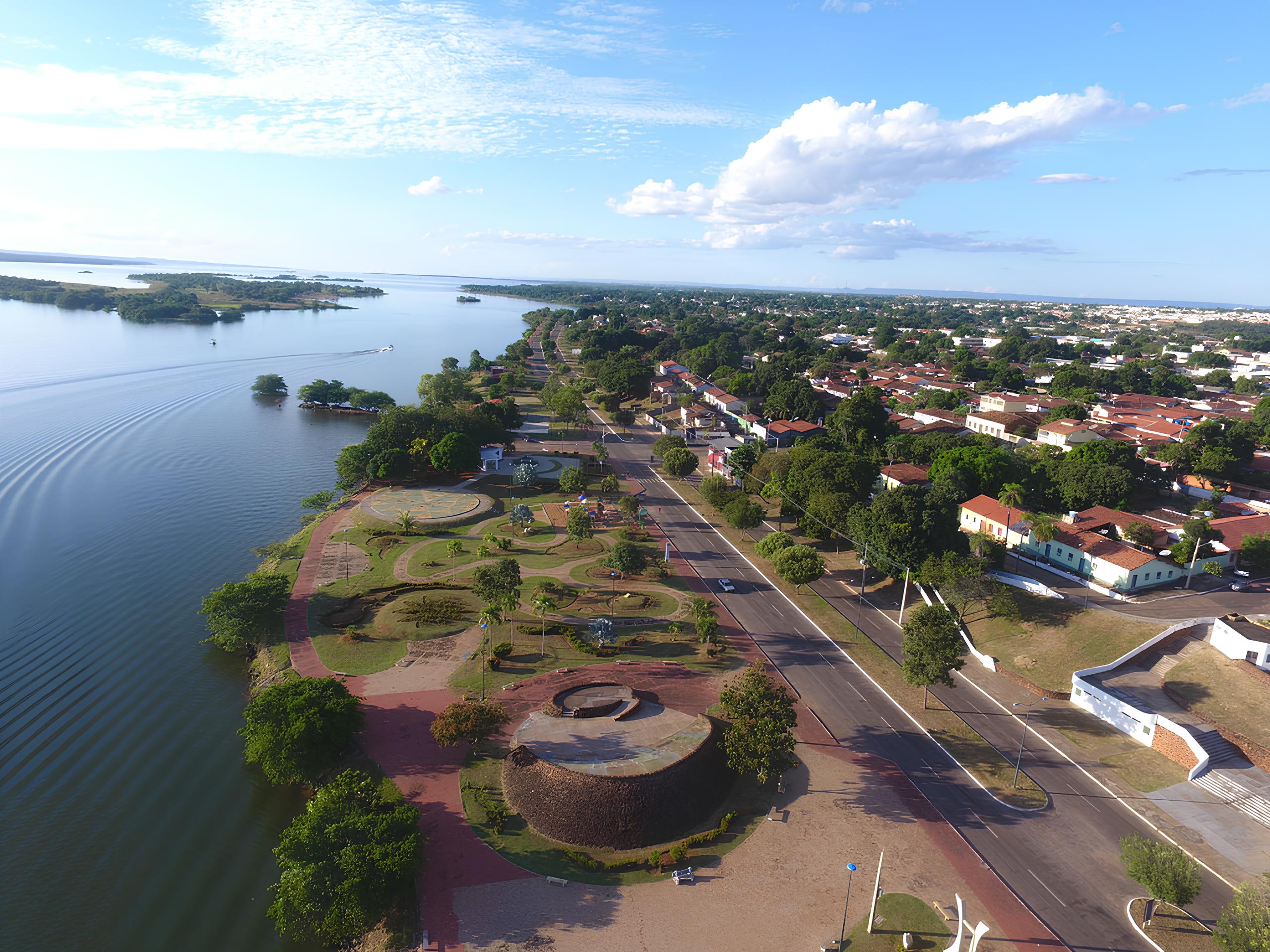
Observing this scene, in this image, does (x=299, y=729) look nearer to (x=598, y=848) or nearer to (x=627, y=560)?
(x=598, y=848)

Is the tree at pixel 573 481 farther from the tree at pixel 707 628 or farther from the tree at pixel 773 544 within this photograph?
the tree at pixel 707 628

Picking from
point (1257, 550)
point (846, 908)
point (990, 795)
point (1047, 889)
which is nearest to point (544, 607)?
point (846, 908)

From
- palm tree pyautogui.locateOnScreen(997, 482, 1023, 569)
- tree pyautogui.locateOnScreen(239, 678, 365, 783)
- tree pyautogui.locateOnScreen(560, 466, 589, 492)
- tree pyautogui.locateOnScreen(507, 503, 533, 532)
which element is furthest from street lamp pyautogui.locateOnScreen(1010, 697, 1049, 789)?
tree pyautogui.locateOnScreen(560, 466, 589, 492)

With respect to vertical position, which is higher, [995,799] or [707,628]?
[707,628]

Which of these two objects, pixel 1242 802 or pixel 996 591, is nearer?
pixel 1242 802

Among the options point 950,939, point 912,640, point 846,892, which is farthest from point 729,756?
point 912,640

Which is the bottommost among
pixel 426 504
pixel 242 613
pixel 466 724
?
pixel 466 724

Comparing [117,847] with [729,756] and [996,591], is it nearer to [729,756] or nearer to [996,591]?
[729,756]
